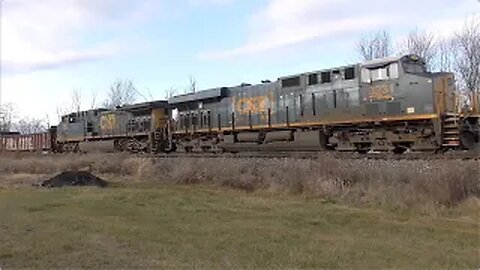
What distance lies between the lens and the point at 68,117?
147 ft

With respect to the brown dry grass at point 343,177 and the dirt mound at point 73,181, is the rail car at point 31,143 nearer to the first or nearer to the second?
the brown dry grass at point 343,177

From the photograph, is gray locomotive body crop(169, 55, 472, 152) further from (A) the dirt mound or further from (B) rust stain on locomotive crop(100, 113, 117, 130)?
(B) rust stain on locomotive crop(100, 113, 117, 130)

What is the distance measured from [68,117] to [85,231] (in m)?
37.1

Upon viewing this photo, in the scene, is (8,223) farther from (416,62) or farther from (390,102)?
(416,62)

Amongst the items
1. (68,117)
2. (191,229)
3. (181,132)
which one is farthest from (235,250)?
(68,117)

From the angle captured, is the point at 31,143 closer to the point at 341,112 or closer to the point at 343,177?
the point at 341,112

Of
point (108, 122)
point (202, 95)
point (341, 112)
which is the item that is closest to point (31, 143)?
point (108, 122)

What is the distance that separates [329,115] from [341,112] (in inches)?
26.1

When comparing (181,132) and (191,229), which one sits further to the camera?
(181,132)

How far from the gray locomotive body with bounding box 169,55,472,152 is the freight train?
4 cm

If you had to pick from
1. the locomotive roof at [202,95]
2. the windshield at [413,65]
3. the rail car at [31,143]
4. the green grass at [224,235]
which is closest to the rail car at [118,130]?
the locomotive roof at [202,95]

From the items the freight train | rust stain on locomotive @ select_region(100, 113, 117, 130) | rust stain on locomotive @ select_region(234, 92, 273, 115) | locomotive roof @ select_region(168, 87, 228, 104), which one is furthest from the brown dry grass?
rust stain on locomotive @ select_region(100, 113, 117, 130)

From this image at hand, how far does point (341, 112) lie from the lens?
21.2 m

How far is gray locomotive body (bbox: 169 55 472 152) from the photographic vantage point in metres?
18.4
